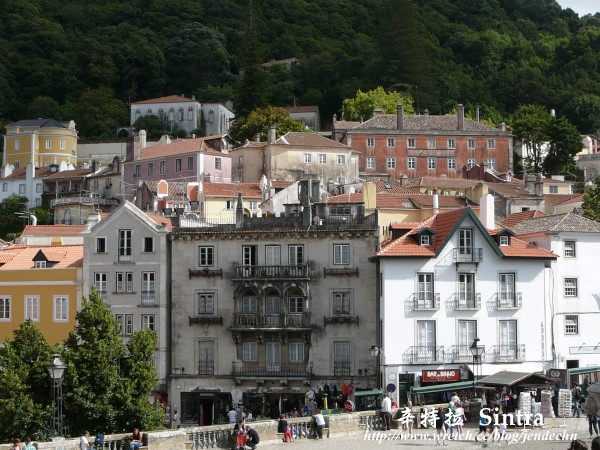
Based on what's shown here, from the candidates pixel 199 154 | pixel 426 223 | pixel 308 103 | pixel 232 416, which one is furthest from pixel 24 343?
pixel 308 103

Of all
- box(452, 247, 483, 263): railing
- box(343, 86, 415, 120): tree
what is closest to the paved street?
box(452, 247, 483, 263): railing

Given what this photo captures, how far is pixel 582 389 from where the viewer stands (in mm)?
57406

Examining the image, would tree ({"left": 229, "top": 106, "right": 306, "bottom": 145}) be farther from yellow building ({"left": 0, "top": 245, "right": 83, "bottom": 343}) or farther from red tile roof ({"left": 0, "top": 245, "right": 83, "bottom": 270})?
yellow building ({"left": 0, "top": 245, "right": 83, "bottom": 343})

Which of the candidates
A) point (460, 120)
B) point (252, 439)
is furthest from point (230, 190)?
point (252, 439)

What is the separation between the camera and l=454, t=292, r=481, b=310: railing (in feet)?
199

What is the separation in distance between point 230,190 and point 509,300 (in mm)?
39311

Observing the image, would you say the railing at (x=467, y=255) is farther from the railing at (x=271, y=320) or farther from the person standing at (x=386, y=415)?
the person standing at (x=386, y=415)

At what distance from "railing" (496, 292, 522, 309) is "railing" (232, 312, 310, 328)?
26.4 ft

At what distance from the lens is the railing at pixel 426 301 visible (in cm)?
5988

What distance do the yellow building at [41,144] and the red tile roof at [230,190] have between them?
51.2 metres

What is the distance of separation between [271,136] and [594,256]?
49.7 m

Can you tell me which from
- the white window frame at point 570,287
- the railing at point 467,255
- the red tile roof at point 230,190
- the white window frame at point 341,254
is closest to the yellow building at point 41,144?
the red tile roof at point 230,190

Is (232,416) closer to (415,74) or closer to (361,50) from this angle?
(415,74)

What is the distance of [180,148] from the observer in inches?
4476
